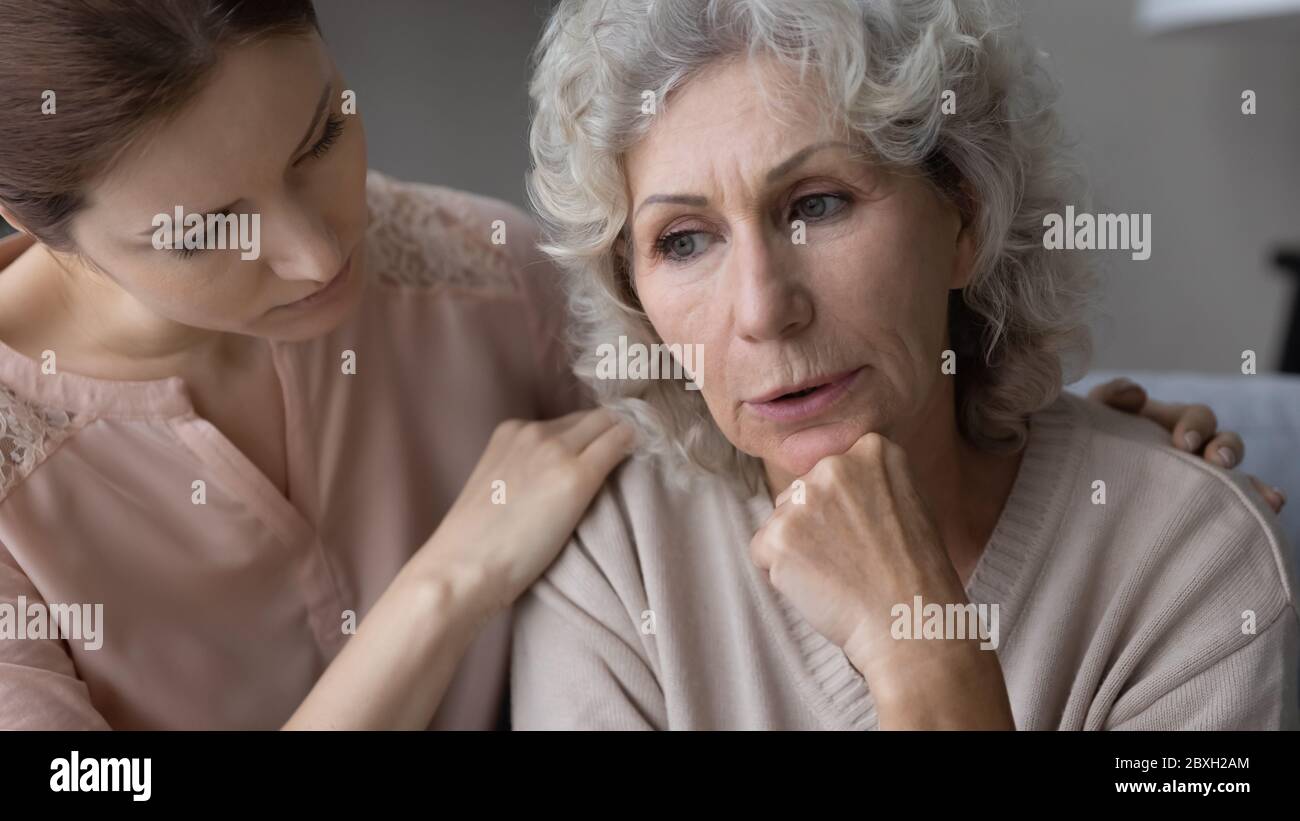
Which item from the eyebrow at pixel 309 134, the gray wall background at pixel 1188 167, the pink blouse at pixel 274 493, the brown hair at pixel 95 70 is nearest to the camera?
the brown hair at pixel 95 70

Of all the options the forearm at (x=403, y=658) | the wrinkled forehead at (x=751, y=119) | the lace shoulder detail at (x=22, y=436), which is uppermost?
the wrinkled forehead at (x=751, y=119)

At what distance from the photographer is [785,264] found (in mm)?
1135

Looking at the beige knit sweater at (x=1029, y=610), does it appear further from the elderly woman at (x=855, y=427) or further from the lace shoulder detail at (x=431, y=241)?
the lace shoulder detail at (x=431, y=241)

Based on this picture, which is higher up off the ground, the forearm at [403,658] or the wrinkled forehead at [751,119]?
the wrinkled forehead at [751,119]

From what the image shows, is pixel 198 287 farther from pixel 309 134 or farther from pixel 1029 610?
pixel 1029 610

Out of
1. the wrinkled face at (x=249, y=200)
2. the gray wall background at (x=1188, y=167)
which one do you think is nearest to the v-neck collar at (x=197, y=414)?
the wrinkled face at (x=249, y=200)

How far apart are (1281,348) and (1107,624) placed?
84.5 inches

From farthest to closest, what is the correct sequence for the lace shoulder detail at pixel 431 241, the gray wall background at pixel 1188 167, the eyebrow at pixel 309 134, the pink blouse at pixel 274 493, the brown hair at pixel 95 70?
1. the gray wall background at pixel 1188 167
2. the lace shoulder detail at pixel 431 241
3. the pink blouse at pixel 274 493
4. the eyebrow at pixel 309 134
5. the brown hair at pixel 95 70

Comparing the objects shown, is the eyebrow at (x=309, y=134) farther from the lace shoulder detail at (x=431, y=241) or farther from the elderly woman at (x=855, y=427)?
the lace shoulder detail at (x=431, y=241)

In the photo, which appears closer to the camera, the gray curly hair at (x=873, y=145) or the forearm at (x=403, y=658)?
the gray curly hair at (x=873, y=145)

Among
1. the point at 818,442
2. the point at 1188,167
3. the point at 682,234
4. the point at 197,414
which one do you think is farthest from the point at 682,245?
the point at 1188,167

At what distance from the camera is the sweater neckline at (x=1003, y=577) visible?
4.33ft

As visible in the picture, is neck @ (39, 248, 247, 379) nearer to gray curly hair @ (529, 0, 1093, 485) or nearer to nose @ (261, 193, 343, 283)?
nose @ (261, 193, 343, 283)
